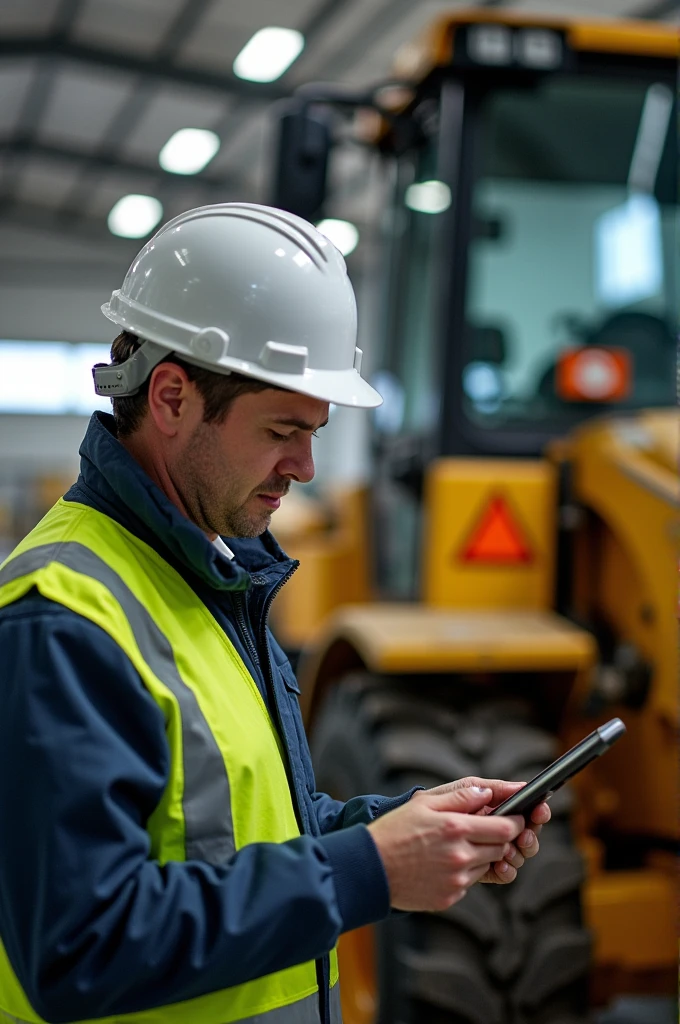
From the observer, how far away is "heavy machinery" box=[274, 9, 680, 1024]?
110 inches

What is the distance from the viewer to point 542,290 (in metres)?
3.25

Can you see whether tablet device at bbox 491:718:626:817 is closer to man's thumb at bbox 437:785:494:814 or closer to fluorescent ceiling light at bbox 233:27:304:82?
man's thumb at bbox 437:785:494:814

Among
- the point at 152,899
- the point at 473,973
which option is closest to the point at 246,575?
the point at 152,899

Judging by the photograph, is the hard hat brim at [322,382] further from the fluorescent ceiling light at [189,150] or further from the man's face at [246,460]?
the fluorescent ceiling light at [189,150]

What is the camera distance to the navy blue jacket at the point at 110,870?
44.5 inches

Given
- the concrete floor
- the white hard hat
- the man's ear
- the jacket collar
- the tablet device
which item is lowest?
the concrete floor

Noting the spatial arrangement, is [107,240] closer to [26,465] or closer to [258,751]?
[26,465]

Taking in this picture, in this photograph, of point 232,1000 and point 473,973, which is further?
point 473,973

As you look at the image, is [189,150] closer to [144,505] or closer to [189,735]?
[144,505]

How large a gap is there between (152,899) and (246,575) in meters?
0.41

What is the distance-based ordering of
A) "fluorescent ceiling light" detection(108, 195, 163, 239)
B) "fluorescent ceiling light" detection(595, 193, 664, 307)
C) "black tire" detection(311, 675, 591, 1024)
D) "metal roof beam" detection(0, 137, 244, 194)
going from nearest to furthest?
"black tire" detection(311, 675, 591, 1024)
"fluorescent ceiling light" detection(595, 193, 664, 307)
"metal roof beam" detection(0, 137, 244, 194)
"fluorescent ceiling light" detection(108, 195, 163, 239)

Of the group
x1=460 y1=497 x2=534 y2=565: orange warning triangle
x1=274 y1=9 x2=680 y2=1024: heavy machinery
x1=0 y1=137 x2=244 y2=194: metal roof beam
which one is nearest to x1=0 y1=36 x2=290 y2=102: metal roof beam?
x1=0 y1=137 x2=244 y2=194: metal roof beam

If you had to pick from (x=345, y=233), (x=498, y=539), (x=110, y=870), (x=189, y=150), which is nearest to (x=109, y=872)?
(x=110, y=870)

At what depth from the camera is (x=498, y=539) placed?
3.17 m
